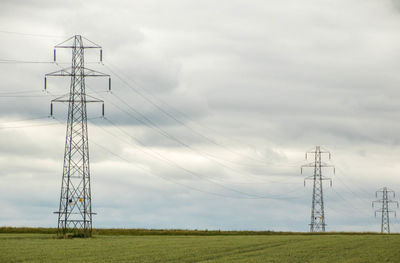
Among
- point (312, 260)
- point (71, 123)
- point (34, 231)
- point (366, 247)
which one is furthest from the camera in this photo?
point (34, 231)

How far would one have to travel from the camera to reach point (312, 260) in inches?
2175

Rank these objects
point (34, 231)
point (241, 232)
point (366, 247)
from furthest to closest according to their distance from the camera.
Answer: point (241, 232) → point (34, 231) → point (366, 247)

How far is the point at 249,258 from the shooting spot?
2243 inches

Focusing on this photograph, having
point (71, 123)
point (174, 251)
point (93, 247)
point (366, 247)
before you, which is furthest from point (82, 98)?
point (366, 247)

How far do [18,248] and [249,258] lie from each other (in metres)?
23.4

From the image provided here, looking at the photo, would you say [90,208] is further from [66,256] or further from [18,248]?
[66,256]

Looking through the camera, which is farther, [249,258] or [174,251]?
[174,251]

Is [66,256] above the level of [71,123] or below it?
below

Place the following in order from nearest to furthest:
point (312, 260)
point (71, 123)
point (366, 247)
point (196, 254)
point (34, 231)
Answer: point (312, 260) → point (196, 254) → point (366, 247) → point (71, 123) → point (34, 231)

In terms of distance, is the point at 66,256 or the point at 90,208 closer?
the point at 66,256

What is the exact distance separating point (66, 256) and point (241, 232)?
75384 mm

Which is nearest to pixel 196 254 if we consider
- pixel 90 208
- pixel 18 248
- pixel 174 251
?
pixel 174 251

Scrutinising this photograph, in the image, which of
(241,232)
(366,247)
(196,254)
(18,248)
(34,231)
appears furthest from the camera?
(241,232)

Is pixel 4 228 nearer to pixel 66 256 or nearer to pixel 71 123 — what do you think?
pixel 71 123
